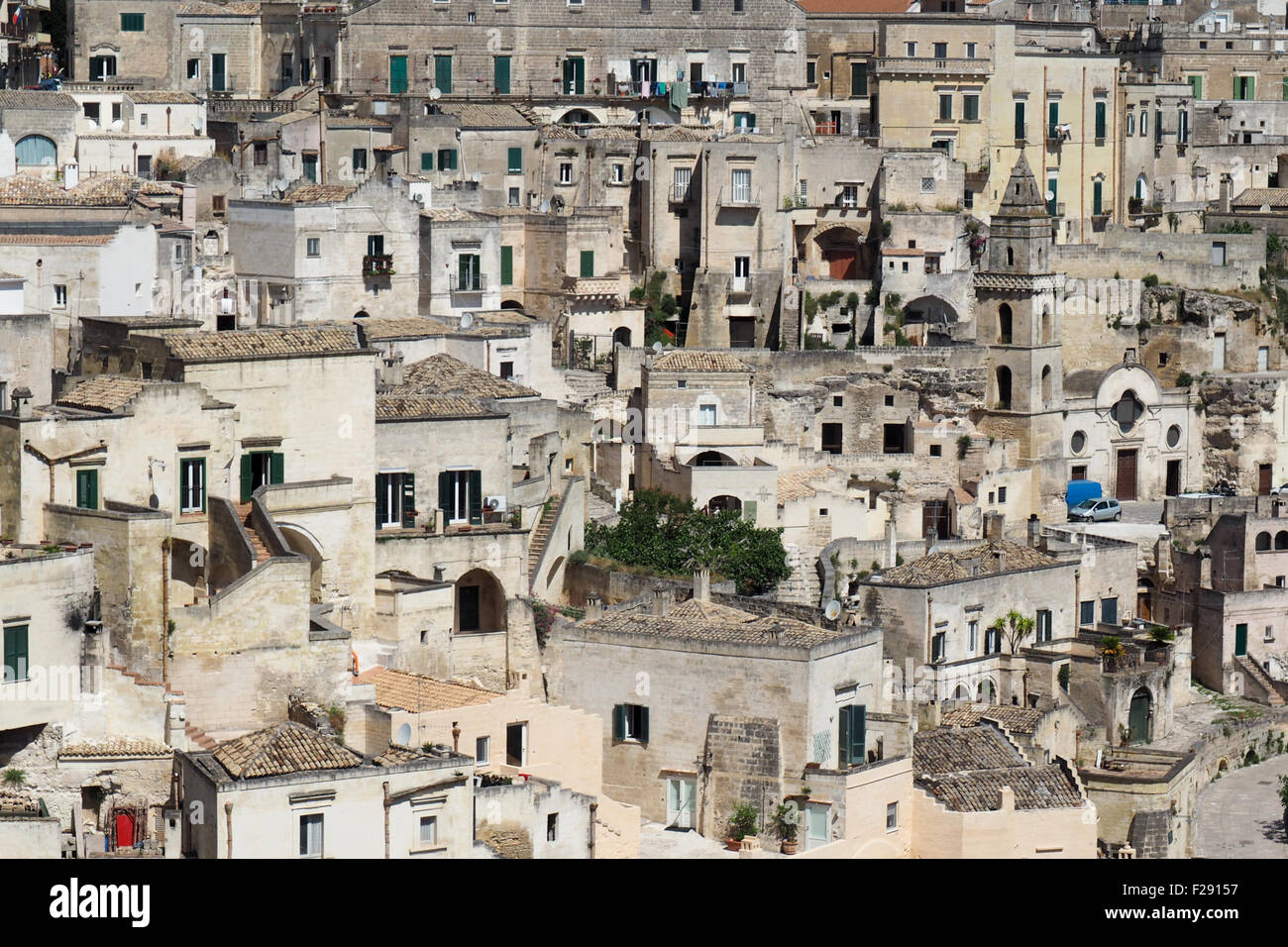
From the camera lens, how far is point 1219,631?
52.1 metres

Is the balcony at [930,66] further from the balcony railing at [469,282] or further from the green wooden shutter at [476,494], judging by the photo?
the green wooden shutter at [476,494]

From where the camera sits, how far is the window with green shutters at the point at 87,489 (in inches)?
1341

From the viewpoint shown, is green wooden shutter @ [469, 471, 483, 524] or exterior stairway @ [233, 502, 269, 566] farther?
green wooden shutter @ [469, 471, 483, 524]

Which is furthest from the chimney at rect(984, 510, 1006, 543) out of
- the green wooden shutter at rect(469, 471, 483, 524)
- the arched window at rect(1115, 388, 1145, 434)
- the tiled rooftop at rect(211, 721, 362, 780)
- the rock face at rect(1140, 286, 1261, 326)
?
the tiled rooftop at rect(211, 721, 362, 780)

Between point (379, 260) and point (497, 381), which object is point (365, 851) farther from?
point (379, 260)

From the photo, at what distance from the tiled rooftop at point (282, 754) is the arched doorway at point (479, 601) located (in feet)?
33.8

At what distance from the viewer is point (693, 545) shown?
46.0m

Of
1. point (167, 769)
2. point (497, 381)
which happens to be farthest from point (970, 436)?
point (167, 769)

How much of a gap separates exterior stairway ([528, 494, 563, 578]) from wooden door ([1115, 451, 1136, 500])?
2026 cm

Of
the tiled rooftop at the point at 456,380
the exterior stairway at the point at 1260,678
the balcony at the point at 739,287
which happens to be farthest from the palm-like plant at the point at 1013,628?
the balcony at the point at 739,287

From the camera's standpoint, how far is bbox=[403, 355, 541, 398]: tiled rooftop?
44.7 meters

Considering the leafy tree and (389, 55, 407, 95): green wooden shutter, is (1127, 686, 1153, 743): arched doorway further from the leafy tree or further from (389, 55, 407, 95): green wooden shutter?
(389, 55, 407, 95): green wooden shutter

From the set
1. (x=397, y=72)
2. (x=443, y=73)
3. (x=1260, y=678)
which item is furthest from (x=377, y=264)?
(x=1260, y=678)

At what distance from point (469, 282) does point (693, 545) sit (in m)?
11.4
